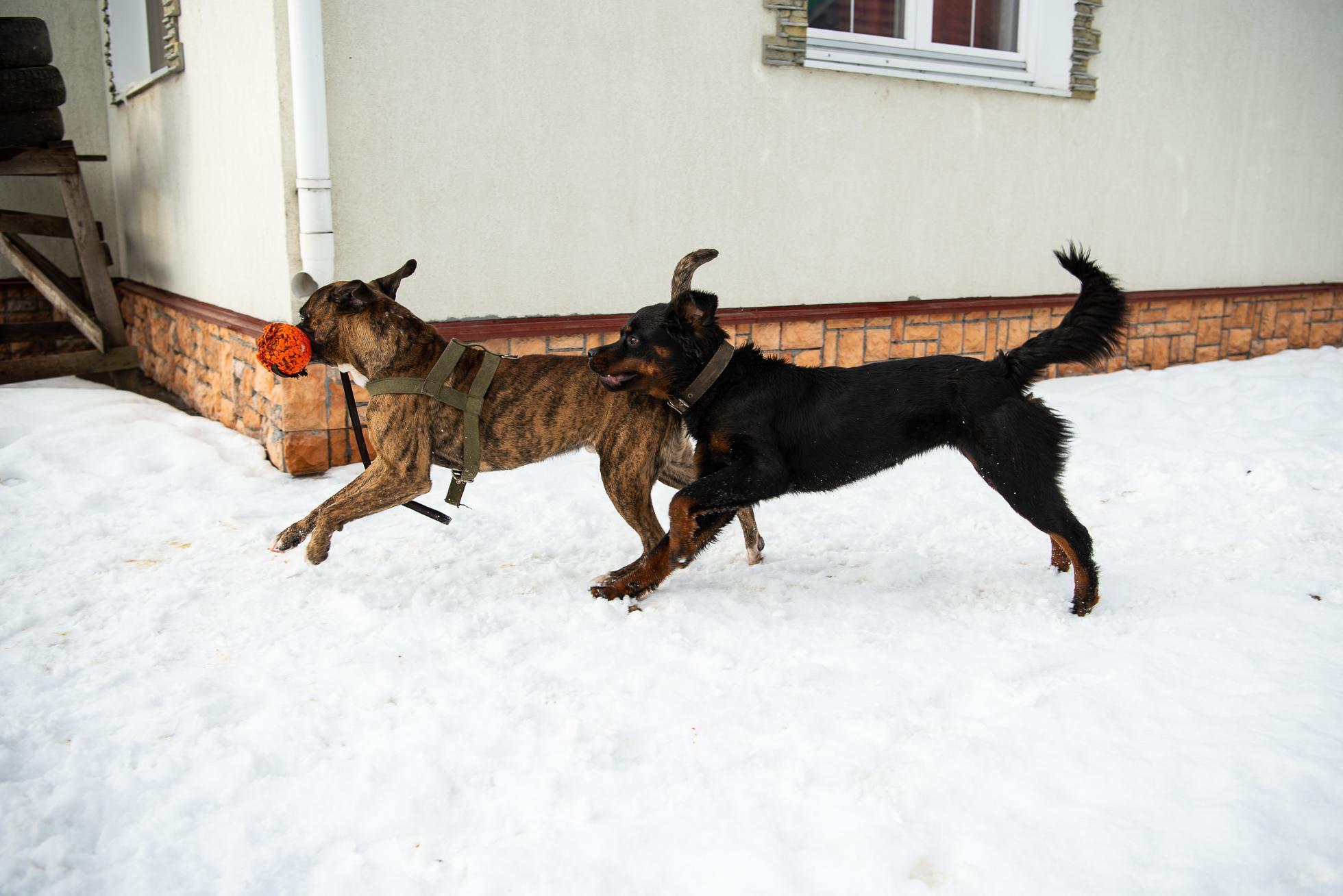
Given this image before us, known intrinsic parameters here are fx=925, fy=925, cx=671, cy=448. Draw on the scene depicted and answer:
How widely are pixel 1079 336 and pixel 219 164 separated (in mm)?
5531

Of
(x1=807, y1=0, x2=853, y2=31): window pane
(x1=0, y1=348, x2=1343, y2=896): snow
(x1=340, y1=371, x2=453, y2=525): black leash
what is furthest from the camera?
(x1=807, y1=0, x2=853, y2=31): window pane

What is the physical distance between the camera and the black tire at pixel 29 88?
22.4 feet

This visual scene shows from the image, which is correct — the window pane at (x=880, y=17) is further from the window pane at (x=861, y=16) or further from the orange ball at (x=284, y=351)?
the orange ball at (x=284, y=351)

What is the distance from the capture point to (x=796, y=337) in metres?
6.95

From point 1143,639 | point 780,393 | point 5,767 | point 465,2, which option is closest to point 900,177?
point 465,2

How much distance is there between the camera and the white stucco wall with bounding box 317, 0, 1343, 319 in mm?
5426

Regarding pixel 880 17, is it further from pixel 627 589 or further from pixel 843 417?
pixel 627 589

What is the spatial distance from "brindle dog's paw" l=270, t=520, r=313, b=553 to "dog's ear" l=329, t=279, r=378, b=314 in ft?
2.91

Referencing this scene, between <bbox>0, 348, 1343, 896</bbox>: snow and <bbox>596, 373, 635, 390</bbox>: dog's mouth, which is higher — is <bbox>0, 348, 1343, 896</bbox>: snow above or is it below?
below

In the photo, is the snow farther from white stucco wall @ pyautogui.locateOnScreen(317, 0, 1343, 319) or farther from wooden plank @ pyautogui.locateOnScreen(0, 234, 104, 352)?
wooden plank @ pyautogui.locateOnScreen(0, 234, 104, 352)

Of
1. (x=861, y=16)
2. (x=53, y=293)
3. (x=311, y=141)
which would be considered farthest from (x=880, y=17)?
(x=53, y=293)

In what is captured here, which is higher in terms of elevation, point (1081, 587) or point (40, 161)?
point (40, 161)

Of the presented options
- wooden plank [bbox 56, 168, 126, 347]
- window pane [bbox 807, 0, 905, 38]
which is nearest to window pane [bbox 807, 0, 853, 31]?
window pane [bbox 807, 0, 905, 38]

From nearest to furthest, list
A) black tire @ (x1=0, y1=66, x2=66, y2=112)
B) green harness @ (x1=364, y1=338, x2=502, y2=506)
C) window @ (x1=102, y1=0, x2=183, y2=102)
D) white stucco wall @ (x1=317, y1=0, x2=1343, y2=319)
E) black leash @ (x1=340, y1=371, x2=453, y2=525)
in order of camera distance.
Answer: green harness @ (x1=364, y1=338, x2=502, y2=506) < black leash @ (x1=340, y1=371, x2=453, y2=525) < white stucco wall @ (x1=317, y1=0, x2=1343, y2=319) < black tire @ (x1=0, y1=66, x2=66, y2=112) < window @ (x1=102, y1=0, x2=183, y2=102)
